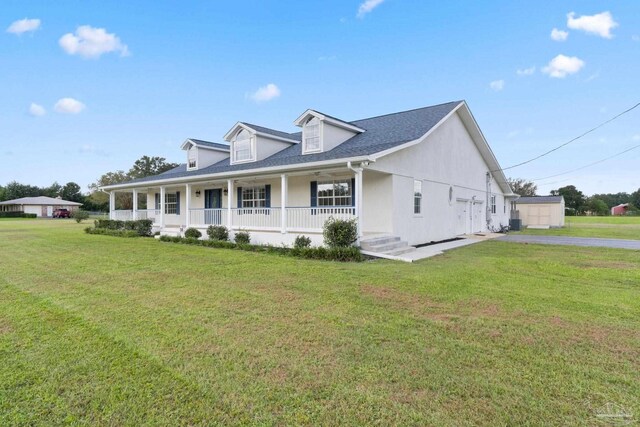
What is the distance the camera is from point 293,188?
14.2m

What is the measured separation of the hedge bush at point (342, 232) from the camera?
10148 millimetres

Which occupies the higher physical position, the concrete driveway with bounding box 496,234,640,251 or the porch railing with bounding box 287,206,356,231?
the porch railing with bounding box 287,206,356,231

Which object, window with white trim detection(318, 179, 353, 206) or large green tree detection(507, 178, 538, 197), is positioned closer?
window with white trim detection(318, 179, 353, 206)

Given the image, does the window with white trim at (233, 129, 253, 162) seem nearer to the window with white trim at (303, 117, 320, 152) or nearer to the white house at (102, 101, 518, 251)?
the white house at (102, 101, 518, 251)

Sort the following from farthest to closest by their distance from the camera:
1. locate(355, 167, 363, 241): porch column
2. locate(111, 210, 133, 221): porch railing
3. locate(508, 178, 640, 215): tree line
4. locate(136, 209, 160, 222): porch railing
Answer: locate(508, 178, 640, 215): tree line
locate(111, 210, 133, 221): porch railing
locate(136, 209, 160, 222): porch railing
locate(355, 167, 363, 241): porch column

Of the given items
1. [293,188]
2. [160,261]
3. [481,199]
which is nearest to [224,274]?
[160,261]

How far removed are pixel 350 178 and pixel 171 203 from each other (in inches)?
533

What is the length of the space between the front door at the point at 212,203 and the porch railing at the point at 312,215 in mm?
4873

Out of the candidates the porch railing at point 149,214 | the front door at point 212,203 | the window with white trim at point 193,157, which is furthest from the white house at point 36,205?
the front door at point 212,203

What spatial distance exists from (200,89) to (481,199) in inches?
736

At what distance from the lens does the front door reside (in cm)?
1562

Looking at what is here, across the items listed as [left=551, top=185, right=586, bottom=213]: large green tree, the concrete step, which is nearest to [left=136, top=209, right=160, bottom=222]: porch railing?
the concrete step

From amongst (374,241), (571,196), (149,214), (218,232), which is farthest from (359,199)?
(571,196)

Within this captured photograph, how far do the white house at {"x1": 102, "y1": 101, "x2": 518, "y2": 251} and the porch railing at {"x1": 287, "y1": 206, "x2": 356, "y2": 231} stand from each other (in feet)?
0.12
